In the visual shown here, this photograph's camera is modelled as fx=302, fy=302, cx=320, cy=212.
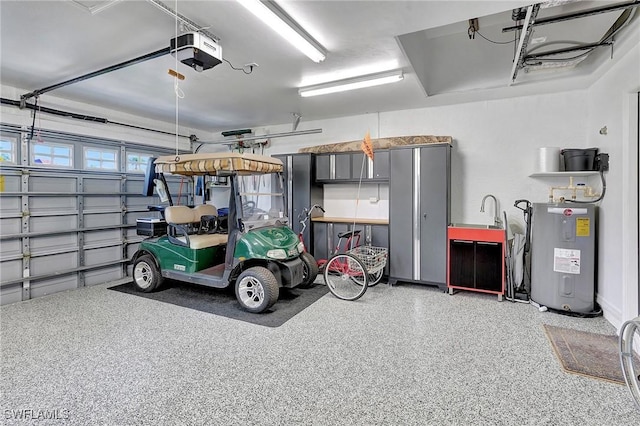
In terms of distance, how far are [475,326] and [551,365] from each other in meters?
0.82

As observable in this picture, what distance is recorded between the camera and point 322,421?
1929mm

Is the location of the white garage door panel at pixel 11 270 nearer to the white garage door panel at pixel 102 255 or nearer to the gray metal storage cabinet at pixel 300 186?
the white garage door panel at pixel 102 255

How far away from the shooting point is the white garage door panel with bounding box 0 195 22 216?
4.22m

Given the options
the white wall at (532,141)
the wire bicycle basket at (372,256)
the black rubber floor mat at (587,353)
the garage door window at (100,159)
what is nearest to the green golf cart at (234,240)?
the wire bicycle basket at (372,256)

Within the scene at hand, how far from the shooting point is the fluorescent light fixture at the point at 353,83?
3.72 meters

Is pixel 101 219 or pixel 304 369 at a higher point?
pixel 101 219

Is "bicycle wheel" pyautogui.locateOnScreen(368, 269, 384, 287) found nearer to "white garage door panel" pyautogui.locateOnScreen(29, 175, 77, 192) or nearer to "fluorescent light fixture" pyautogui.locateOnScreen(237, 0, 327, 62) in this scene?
"fluorescent light fixture" pyautogui.locateOnScreen(237, 0, 327, 62)

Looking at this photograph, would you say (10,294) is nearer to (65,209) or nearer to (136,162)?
(65,209)

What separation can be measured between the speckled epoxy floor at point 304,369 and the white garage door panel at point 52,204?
1556 mm

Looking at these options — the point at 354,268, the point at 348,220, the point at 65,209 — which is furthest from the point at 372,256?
the point at 65,209

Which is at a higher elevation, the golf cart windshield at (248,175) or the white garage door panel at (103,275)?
the golf cart windshield at (248,175)

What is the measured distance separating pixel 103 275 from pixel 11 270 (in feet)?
4.05

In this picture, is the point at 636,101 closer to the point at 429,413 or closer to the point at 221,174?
the point at 429,413

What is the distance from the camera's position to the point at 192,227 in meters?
4.66
